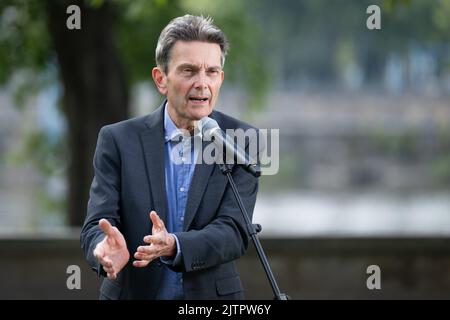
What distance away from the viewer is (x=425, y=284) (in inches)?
332

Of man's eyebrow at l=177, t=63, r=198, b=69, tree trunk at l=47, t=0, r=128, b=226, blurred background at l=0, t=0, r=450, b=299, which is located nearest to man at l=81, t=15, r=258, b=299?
man's eyebrow at l=177, t=63, r=198, b=69

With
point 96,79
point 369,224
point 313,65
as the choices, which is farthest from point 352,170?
point 96,79

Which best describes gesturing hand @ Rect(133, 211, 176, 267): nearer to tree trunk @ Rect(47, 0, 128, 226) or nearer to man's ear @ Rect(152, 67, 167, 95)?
man's ear @ Rect(152, 67, 167, 95)

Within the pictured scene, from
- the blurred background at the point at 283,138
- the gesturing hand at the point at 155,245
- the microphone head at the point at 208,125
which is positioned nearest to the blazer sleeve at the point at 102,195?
the gesturing hand at the point at 155,245

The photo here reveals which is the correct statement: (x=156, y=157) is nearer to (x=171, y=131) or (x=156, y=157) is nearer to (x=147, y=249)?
(x=171, y=131)

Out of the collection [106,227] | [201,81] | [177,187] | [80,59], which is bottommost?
[106,227]

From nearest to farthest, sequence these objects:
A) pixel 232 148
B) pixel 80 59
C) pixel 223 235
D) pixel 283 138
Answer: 1. pixel 232 148
2. pixel 223 235
3. pixel 80 59
4. pixel 283 138

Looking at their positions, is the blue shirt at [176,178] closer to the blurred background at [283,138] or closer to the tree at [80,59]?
the blurred background at [283,138]

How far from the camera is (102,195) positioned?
360cm

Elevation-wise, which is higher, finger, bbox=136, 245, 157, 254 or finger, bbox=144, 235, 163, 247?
finger, bbox=144, 235, 163, 247

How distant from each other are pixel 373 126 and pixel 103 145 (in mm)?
42754

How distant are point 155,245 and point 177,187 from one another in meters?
0.41

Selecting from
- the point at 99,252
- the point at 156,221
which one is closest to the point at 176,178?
the point at 156,221

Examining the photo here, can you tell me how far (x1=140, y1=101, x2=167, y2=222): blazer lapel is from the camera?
11.9 ft
